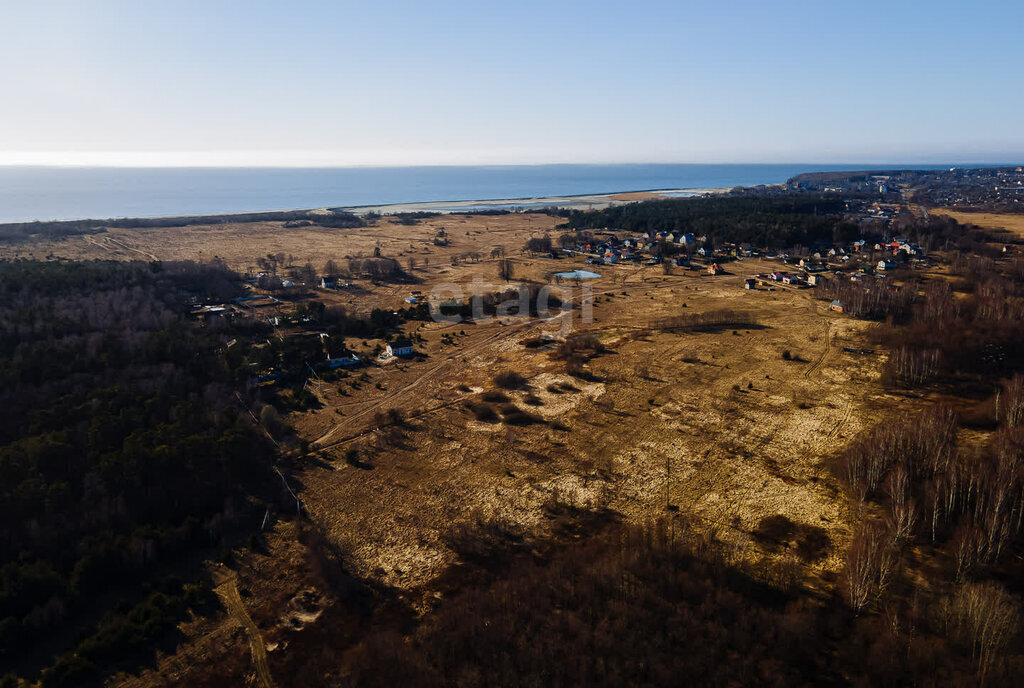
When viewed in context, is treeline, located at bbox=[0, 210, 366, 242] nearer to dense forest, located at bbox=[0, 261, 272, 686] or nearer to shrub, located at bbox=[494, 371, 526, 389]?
dense forest, located at bbox=[0, 261, 272, 686]

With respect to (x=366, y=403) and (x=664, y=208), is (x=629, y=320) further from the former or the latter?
(x=664, y=208)

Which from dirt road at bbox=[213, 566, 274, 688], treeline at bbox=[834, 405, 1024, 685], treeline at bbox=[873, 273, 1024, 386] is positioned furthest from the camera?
treeline at bbox=[873, 273, 1024, 386]

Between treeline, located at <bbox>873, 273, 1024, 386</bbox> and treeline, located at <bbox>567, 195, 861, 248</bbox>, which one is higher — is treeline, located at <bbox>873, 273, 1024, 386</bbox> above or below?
below

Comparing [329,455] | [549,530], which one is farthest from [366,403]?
[549,530]

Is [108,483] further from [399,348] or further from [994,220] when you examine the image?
[994,220]

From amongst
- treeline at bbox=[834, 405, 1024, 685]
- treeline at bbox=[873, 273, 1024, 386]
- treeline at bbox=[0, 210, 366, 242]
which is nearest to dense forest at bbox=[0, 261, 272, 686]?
treeline at bbox=[834, 405, 1024, 685]

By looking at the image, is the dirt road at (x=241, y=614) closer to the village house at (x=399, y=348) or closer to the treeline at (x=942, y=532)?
the treeline at (x=942, y=532)

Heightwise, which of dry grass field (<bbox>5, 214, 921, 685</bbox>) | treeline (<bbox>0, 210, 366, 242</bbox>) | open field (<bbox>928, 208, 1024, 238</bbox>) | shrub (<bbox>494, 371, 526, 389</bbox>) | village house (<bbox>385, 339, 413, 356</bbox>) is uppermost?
treeline (<bbox>0, 210, 366, 242</bbox>)
